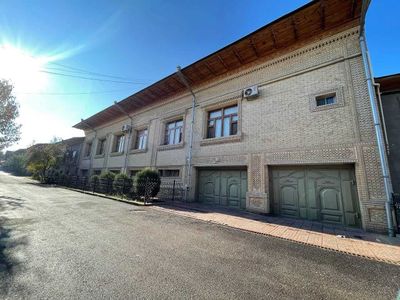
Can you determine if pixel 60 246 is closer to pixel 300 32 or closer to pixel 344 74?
pixel 344 74

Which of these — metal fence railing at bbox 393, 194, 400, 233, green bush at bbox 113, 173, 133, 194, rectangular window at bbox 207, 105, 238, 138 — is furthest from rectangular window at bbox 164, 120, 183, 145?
metal fence railing at bbox 393, 194, 400, 233

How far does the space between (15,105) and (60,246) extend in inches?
685

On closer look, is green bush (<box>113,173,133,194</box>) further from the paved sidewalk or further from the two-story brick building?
the paved sidewalk

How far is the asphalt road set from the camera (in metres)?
2.21

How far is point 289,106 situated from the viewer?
7.93 metres

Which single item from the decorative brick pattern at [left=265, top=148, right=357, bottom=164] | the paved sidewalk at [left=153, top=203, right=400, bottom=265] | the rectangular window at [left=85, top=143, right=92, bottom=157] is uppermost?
the rectangular window at [left=85, top=143, right=92, bottom=157]

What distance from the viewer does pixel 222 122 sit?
412 inches

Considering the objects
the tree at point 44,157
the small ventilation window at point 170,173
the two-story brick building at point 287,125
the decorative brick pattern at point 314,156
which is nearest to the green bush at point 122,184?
the small ventilation window at point 170,173

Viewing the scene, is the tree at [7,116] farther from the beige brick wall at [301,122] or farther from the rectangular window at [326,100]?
the rectangular window at [326,100]

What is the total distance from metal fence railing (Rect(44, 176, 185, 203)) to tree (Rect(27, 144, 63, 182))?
1126 cm

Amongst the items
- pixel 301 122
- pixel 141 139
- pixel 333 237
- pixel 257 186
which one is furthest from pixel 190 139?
pixel 333 237

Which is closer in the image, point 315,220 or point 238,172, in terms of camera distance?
point 315,220

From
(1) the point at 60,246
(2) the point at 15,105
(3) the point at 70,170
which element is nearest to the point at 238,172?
(1) the point at 60,246

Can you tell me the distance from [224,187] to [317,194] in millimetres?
4210
